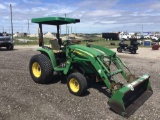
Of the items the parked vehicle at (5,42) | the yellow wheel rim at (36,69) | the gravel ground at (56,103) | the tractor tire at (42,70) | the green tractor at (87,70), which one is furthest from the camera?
the parked vehicle at (5,42)

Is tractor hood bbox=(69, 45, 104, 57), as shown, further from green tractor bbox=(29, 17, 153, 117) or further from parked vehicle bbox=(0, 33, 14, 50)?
parked vehicle bbox=(0, 33, 14, 50)

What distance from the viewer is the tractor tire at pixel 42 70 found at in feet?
25.2

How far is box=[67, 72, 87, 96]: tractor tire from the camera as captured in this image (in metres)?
6.58

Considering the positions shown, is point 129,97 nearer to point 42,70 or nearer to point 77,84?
point 77,84

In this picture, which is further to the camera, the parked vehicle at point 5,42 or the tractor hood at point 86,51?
the parked vehicle at point 5,42

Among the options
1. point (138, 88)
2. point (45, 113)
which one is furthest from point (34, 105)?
point (138, 88)

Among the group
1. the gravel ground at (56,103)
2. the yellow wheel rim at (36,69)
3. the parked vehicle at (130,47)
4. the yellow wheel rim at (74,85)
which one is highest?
the parked vehicle at (130,47)

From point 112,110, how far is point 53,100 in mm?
1742

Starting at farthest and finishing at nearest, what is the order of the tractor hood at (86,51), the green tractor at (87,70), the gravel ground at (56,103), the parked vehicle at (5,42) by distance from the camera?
the parked vehicle at (5,42) → the tractor hood at (86,51) → the green tractor at (87,70) → the gravel ground at (56,103)

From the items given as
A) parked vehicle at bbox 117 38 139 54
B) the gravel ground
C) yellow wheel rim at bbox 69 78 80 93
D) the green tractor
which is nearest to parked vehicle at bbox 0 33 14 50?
parked vehicle at bbox 117 38 139 54

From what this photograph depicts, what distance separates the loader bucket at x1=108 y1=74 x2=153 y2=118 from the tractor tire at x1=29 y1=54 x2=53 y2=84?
9.11 feet

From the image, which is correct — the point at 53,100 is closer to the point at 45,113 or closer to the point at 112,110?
the point at 45,113

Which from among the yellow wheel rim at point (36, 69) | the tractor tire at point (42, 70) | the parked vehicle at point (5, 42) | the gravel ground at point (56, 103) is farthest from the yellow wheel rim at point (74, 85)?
the parked vehicle at point (5, 42)

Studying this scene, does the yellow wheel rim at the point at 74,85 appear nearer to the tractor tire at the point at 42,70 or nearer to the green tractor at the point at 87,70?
the green tractor at the point at 87,70
